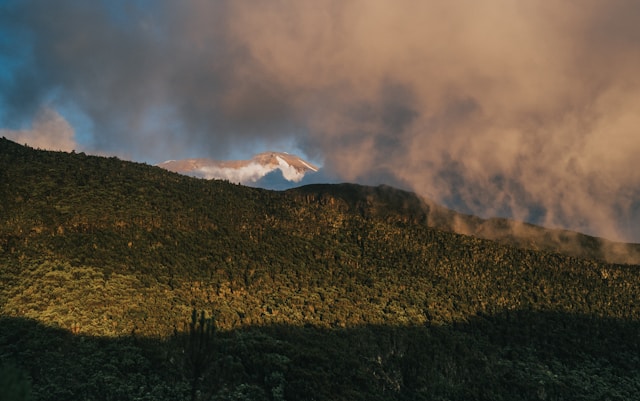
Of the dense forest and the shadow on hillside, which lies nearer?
the shadow on hillside

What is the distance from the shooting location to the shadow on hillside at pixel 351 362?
166ft

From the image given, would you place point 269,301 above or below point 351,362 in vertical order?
above

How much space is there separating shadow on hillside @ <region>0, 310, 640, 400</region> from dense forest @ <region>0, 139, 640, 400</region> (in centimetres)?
25

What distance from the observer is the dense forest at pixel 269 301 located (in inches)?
2207

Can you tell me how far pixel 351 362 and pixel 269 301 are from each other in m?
18.4

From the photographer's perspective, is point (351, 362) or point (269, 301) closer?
point (351, 362)

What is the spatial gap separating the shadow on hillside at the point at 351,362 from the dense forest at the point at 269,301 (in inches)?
9.8

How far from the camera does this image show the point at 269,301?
79688mm

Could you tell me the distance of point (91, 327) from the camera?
58.1 meters

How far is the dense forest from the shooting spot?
56.1 metres

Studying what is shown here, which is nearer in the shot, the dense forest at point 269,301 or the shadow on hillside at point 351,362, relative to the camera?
the shadow on hillside at point 351,362

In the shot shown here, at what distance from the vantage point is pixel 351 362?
68.6 meters

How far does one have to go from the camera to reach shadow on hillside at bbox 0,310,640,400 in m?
50.7

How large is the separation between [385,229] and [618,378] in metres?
56.6
